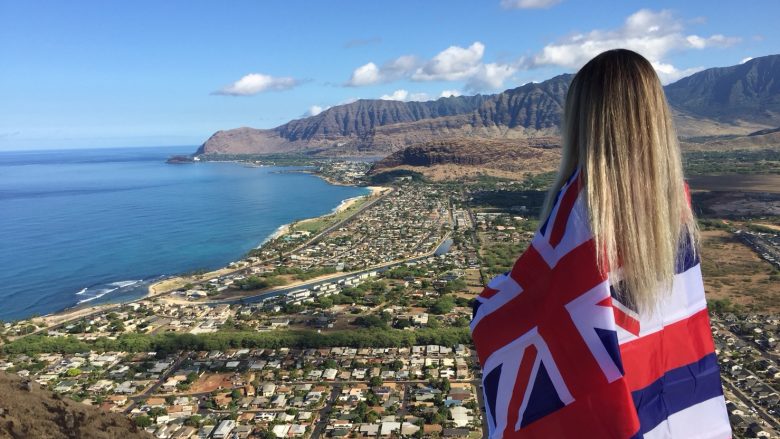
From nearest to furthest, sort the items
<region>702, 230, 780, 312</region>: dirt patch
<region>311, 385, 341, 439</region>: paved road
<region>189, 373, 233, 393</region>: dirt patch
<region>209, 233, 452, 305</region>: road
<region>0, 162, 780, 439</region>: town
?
<region>311, 385, 341, 439</region>: paved road < <region>0, 162, 780, 439</region>: town < <region>189, 373, 233, 393</region>: dirt patch < <region>702, 230, 780, 312</region>: dirt patch < <region>209, 233, 452, 305</region>: road

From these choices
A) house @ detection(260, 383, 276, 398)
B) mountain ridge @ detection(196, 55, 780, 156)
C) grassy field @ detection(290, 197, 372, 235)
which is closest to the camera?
house @ detection(260, 383, 276, 398)

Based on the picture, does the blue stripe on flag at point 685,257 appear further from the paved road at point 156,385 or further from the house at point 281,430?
the paved road at point 156,385

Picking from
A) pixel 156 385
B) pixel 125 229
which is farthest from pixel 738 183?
pixel 125 229

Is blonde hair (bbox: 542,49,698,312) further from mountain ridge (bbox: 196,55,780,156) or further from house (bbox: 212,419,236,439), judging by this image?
mountain ridge (bbox: 196,55,780,156)

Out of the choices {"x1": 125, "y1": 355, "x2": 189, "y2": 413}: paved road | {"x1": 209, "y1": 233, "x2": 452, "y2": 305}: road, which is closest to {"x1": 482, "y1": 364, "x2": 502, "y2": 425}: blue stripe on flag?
{"x1": 125, "y1": 355, "x2": 189, "y2": 413}: paved road

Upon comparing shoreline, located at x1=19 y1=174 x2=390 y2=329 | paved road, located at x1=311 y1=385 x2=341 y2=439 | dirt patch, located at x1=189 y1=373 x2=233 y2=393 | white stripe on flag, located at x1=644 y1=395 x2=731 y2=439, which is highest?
white stripe on flag, located at x1=644 y1=395 x2=731 y2=439

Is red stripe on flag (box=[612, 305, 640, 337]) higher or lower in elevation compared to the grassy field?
higher

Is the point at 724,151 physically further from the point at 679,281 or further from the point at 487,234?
the point at 679,281

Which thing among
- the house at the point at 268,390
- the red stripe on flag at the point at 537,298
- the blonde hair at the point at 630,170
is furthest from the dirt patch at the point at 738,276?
the red stripe on flag at the point at 537,298
